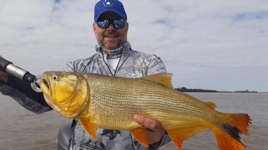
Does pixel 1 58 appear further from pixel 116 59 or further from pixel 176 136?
pixel 176 136

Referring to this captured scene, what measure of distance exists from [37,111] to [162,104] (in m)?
2.83

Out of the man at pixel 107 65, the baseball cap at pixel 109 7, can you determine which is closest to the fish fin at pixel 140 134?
the man at pixel 107 65

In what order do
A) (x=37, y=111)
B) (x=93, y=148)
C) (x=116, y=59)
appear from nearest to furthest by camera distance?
(x=93, y=148)
(x=37, y=111)
(x=116, y=59)

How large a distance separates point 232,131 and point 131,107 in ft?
5.44

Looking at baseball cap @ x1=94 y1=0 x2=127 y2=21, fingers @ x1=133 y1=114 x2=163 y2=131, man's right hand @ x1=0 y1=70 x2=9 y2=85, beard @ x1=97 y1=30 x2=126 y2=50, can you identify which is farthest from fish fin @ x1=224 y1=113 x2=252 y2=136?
man's right hand @ x1=0 y1=70 x2=9 y2=85

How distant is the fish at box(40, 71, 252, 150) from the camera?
9.37 feet

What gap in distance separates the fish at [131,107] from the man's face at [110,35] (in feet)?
5.04

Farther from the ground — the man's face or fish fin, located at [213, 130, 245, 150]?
the man's face

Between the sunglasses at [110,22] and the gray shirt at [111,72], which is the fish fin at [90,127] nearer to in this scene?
the gray shirt at [111,72]

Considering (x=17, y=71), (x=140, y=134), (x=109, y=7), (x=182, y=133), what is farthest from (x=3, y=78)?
(x=182, y=133)

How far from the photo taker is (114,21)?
14.3 ft

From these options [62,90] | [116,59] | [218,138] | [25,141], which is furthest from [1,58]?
[25,141]

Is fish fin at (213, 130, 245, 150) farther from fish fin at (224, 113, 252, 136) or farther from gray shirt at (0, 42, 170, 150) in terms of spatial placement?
gray shirt at (0, 42, 170, 150)

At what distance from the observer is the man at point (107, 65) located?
374 cm
